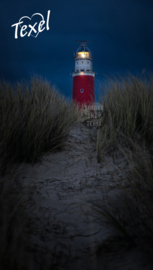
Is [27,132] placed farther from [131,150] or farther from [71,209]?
[131,150]

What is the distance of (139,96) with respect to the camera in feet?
7.98

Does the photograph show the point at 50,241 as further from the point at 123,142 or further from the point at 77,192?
the point at 123,142

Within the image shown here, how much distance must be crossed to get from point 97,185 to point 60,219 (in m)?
0.50

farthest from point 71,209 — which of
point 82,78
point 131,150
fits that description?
point 82,78

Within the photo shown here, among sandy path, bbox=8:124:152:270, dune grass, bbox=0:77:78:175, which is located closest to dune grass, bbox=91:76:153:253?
sandy path, bbox=8:124:152:270

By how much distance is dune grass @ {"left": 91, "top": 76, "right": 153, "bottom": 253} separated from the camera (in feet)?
3.23

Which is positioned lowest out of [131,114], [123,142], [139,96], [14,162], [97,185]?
[97,185]

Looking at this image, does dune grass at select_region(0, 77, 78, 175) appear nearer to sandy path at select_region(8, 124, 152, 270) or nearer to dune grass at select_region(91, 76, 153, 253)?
sandy path at select_region(8, 124, 152, 270)

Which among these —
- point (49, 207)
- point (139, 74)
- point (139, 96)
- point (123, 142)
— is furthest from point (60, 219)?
point (139, 74)

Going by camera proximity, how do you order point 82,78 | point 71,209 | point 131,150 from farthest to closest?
point 82,78 → point 131,150 → point 71,209

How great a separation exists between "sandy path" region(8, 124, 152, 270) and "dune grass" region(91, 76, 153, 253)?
0.09m

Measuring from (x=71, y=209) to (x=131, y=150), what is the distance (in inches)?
39.6

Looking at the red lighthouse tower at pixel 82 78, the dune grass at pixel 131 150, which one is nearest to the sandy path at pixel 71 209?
the dune grass at pixel 131 150

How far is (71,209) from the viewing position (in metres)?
1.29
